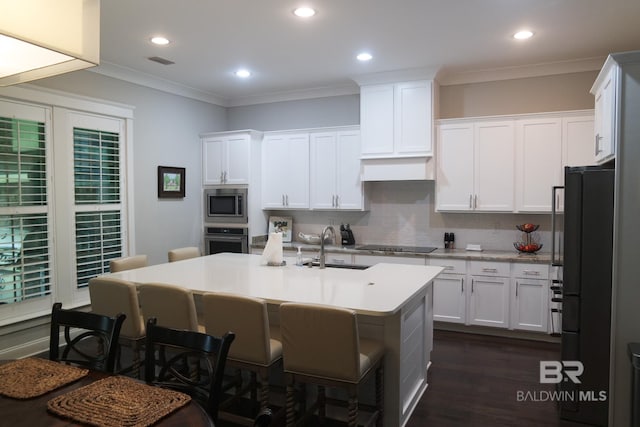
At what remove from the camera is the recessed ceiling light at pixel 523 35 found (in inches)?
150

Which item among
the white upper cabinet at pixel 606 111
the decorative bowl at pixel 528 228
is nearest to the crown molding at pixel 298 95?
the decorative bowl at pixel 528 228

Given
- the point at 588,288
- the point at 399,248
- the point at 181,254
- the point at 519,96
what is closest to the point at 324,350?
the point at 588,288

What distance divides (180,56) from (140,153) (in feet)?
4.33

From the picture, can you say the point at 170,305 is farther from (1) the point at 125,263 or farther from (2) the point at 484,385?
(2) the point at 484,385

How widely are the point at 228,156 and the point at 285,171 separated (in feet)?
2.60

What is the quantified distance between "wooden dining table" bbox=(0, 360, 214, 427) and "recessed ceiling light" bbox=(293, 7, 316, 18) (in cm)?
284

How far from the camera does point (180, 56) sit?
14.9ft

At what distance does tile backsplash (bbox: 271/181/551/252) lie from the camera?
200 inches

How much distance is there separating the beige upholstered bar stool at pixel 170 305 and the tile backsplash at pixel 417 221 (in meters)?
3.38

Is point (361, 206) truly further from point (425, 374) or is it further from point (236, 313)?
point (236, 313)

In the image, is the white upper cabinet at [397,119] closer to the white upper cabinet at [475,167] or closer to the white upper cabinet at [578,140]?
the white upper cabinet at [475,167]

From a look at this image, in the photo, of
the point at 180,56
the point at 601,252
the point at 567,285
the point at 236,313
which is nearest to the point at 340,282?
the point at 236,313

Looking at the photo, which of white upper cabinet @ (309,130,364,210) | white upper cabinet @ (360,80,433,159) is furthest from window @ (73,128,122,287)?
white upper cabinet @ (360,80,433,159)

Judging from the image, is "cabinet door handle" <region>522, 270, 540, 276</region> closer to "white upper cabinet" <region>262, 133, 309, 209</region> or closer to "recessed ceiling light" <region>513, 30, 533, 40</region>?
"recessed ceiling light" <region>513, 30, 533, 40</region>
